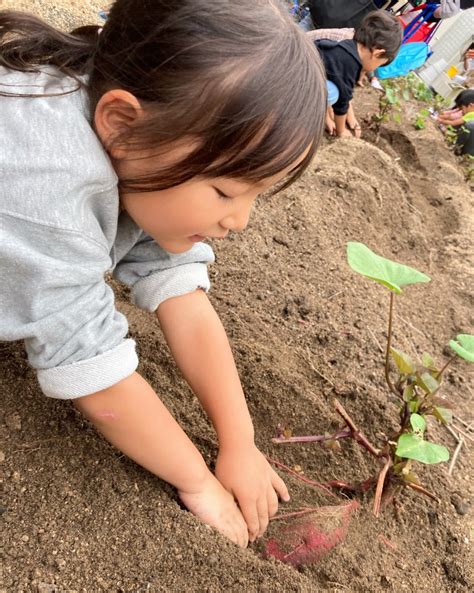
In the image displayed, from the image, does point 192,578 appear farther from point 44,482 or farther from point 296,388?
point 296,388

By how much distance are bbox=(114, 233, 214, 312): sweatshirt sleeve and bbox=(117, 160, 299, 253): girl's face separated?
19cm

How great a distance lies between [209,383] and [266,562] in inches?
12.0

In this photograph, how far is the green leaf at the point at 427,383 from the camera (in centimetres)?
103

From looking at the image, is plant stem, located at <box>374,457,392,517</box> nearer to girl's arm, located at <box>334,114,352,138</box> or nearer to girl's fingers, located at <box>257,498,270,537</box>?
girl's fingers, located at <box>257,498,270,537</box>

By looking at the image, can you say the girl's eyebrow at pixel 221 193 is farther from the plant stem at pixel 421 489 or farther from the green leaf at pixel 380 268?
the plant stem at pixel 421 489

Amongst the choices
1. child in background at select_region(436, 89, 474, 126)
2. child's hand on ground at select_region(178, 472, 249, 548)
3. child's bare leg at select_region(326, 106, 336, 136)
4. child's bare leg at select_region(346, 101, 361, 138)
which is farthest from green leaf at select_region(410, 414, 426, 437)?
child in background at select_region(436, 89, 474, 126)

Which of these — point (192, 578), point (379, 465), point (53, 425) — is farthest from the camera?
point (379, 465)

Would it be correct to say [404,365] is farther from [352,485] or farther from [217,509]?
[217,509]

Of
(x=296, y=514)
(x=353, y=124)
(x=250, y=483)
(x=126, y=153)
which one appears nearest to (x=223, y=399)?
(x=250, y=483)

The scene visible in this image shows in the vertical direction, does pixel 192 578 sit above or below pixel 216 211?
below

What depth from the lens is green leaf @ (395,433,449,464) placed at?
0.91m

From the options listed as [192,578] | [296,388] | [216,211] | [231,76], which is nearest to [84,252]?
[216,211]

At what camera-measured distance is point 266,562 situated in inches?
37.2

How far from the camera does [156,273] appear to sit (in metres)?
1.09
